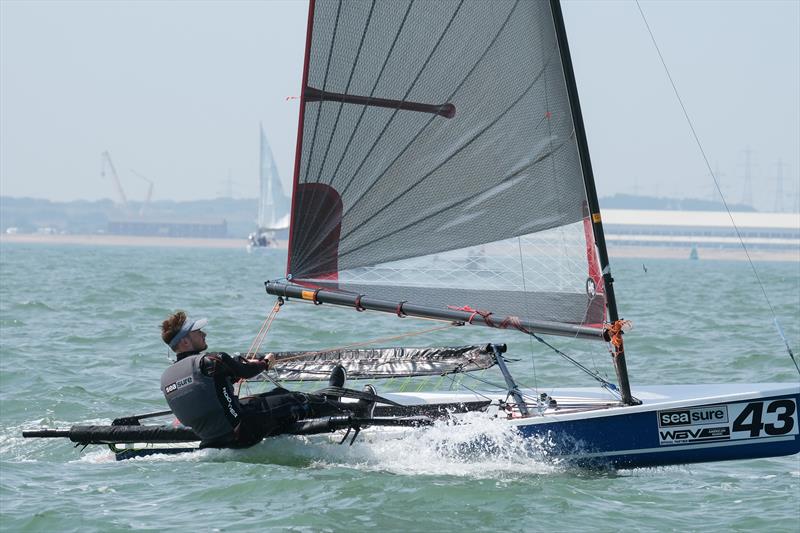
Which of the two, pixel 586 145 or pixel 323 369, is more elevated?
pixel 586 145

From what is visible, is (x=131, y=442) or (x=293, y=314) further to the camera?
(x=293, y=314)

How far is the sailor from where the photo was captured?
7.70 metres

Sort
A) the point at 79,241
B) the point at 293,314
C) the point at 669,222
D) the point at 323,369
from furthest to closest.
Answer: the point at 79,241 → the point at 669,222 → the point at 293,314 → the point at 323,369

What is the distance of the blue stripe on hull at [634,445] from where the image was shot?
24.9ft

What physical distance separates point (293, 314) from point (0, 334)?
674 cm

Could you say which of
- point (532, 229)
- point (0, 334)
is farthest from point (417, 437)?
point (0, 334)

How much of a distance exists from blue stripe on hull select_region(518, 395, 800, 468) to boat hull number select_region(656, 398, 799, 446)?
0.07 ft

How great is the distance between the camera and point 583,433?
25.3ft

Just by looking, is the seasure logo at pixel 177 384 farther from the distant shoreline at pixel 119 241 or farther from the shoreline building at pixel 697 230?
the distant shoreline at pixel 119 241

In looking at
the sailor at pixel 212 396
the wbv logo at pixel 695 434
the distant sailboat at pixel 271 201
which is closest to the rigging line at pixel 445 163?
the sailor at pixel 212 396

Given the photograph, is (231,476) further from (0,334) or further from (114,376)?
(0,334)

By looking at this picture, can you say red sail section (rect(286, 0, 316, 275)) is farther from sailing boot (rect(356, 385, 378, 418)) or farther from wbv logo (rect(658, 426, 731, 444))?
wbv logo (rect(658, 426, 731, 444))

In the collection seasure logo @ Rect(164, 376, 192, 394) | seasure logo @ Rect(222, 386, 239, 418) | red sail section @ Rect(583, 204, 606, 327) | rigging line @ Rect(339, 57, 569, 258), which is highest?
rigging line @ Rect(339, 57, 569, 258)

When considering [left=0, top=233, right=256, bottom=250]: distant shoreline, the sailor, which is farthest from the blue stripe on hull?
[left=0, top=233, right=256, bottom=250]: distant shoreline
